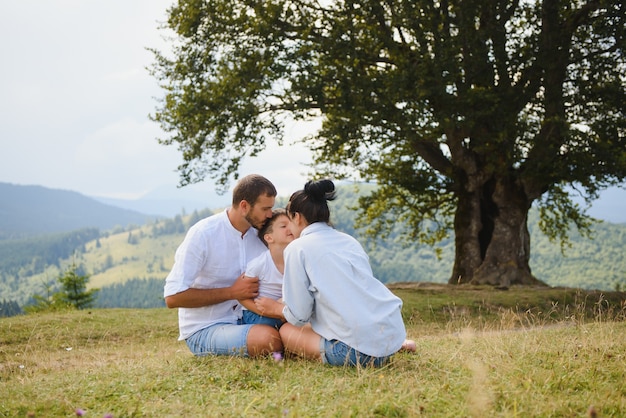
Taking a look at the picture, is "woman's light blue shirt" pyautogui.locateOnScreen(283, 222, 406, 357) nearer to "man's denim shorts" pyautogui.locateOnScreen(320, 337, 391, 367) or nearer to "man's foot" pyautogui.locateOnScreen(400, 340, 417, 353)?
"man's denim shorts" pyautogui.locateOnScreen(320, 337, 391, 367)

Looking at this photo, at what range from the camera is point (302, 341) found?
7.32 meters

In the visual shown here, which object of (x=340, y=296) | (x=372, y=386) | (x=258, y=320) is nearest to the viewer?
(x=372, y=386)

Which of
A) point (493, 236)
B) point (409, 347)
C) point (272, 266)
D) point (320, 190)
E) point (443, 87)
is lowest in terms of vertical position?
point (409, 347)

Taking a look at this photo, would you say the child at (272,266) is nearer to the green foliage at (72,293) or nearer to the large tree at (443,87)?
the large tree at (443,87)

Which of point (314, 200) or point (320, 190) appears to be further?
point (314, 200)

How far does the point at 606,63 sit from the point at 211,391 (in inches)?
721

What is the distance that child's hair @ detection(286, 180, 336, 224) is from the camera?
6.95 meters

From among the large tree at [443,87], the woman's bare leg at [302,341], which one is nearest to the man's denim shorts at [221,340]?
the woman's bare leg at [302,341]

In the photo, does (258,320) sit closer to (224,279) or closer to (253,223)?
(224,279)

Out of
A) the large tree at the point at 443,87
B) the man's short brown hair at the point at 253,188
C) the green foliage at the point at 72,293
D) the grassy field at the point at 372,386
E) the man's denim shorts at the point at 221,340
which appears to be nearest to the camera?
the grassy field at the point at 372,386

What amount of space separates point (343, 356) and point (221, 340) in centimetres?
169

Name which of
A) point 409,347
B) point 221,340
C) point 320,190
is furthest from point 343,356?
point 320,190

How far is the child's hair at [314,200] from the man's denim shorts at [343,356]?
4.45 ft

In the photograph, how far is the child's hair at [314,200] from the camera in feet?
22.8
